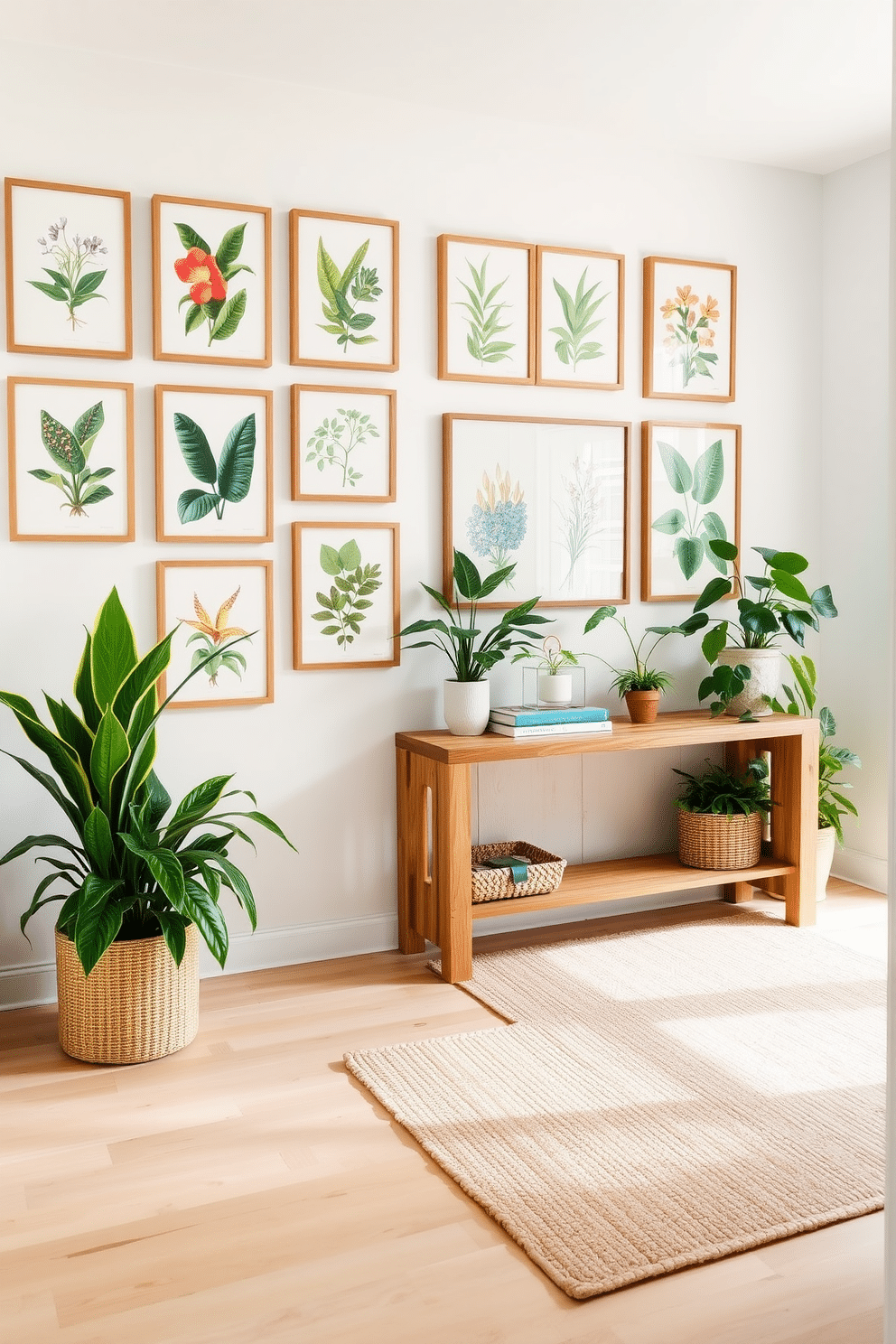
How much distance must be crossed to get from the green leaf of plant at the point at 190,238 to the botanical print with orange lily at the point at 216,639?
0.91 meters

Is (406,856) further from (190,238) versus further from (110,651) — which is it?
(190,238)

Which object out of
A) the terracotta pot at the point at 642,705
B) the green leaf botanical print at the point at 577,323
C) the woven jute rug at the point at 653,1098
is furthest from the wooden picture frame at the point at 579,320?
the woven jute rug at the point at 653,1098

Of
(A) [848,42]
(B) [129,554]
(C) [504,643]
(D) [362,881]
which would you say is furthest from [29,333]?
(A) [848,42]

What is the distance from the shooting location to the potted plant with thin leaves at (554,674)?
3.30m

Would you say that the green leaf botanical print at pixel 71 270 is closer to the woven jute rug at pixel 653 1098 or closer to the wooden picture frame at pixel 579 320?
the wooden picture frame at pixel 579 320

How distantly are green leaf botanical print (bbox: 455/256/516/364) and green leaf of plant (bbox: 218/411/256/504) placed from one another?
722mm

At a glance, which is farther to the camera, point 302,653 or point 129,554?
point 302,653

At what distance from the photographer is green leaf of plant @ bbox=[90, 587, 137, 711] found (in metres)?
2.60

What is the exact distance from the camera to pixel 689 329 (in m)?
3.70

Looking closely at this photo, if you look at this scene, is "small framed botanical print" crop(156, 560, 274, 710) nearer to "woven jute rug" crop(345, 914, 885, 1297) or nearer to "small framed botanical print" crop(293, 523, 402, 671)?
"small framed botanical print" crop(293, 523, 402, 671)

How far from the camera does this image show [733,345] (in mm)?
3775

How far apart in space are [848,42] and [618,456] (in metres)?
→ 1.26

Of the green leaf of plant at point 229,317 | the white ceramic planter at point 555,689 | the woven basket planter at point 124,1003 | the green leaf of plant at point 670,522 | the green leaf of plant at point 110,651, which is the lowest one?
the woven basket planter at point 124,1003

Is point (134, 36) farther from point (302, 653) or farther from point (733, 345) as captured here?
point (733, 345)
